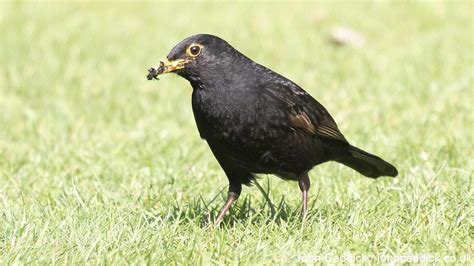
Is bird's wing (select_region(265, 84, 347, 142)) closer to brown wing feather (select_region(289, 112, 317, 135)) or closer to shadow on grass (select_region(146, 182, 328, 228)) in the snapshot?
brown wing feather (select_region(289, 112, 317, 135))

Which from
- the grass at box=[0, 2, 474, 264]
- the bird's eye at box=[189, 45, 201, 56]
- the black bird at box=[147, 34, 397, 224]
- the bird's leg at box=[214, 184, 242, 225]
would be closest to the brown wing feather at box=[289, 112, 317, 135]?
the black bird at box=[147, 34, 397, 224]

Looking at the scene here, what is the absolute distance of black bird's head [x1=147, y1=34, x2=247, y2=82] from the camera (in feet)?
16.5

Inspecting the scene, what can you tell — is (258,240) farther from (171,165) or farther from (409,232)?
(171,165)

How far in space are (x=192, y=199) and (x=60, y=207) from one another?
97 cm

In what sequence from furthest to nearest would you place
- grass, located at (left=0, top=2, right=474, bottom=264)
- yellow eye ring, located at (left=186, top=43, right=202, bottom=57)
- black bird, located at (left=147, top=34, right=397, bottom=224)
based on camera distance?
yellow eye ring, located at (left=186, top=43, right=202, bottom=57) → black bird, located at (left=147, top=34, right=397, bottom=224) → grass, located at (left=0, top=2, right=474, bottom=264)

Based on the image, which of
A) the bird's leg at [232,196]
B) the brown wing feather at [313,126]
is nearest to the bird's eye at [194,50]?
the brown wing feather at [313,126]

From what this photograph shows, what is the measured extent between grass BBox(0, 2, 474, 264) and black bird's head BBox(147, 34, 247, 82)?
867 mm

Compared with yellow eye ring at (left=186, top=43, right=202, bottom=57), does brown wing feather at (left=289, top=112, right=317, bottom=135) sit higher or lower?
lower

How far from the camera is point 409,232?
465cm

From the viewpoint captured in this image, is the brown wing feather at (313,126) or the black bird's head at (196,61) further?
the brown wing feather at (313,126)

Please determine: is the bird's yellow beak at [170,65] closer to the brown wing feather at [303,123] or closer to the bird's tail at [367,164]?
the brown wing feather at [303,123]

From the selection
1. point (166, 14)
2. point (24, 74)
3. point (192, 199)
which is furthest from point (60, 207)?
point (166, 14)

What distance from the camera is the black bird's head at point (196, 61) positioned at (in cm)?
502

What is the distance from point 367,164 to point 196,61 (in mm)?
1600
